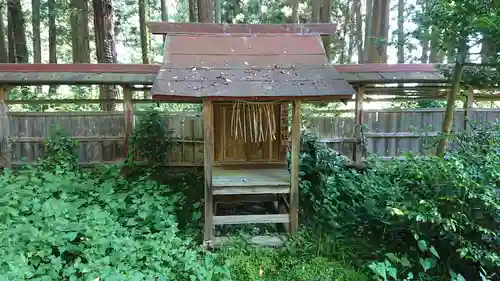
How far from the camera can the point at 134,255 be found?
361 centimetres

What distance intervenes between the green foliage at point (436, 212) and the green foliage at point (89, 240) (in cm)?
211

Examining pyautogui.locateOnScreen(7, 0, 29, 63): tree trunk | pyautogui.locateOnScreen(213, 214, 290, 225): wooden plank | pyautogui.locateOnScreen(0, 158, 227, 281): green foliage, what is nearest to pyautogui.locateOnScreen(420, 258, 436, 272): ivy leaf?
pyautogui.locateOnScreen(213, 214, 290, 225): wooden plank

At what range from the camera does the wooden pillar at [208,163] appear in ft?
15.0

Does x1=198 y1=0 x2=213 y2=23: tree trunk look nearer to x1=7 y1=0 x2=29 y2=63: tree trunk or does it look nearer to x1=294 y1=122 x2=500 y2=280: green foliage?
x1=294 y1=122 x2=500 y2=280: green foliage

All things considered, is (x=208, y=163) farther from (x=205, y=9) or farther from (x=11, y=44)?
(x=11, y=44)

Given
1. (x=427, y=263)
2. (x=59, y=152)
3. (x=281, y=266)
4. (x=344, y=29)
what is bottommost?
(x=281, y=266)

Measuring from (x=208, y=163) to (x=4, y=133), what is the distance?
5191mm

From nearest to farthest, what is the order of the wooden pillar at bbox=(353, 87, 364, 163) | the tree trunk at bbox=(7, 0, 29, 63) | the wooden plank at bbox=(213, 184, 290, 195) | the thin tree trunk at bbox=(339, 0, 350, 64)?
the wooden plank at bbox=(213, 184, 290, 195)
the wooden pillar at bbox=(353, 87, 364, 163)
the tree trunk at bbox=(7, 0, 29, 63)
the thin tree trunk at bbox=(339, 0, 350, 64)

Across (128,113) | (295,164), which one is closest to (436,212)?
(295,164)

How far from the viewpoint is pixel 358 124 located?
742 cm

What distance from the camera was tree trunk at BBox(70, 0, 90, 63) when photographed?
34.7ft

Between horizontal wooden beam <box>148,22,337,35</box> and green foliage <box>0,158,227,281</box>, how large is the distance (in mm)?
2746

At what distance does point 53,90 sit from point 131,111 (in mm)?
9196

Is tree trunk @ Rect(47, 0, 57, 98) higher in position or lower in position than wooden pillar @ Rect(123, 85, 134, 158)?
higher
